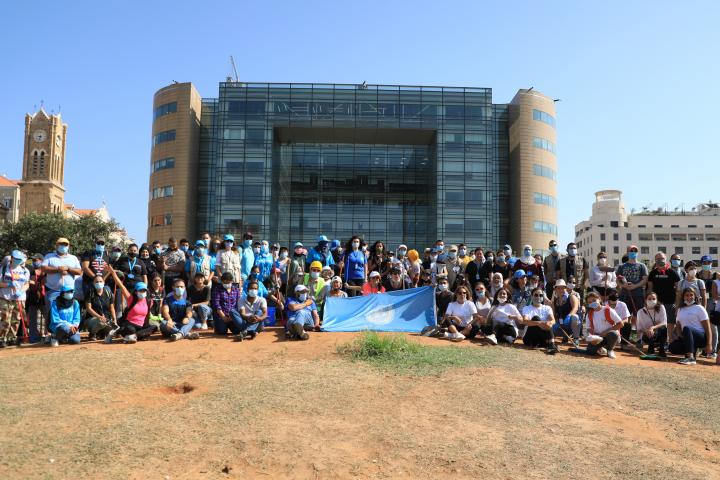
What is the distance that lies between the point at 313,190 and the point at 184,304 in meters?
46.0

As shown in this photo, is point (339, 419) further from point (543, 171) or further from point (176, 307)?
point (543, 171)

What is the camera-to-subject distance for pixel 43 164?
4213 inches

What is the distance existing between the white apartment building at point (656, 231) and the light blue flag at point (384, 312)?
10883 cm

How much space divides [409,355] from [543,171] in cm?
4973

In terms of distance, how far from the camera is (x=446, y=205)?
53719 millimetres

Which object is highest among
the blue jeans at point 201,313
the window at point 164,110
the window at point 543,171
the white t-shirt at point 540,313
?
the window at point 164,110

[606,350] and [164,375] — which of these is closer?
[164,375]

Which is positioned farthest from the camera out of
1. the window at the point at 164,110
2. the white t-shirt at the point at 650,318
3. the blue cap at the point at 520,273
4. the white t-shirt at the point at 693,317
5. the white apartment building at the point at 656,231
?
the white apartment building at the point at 656,231

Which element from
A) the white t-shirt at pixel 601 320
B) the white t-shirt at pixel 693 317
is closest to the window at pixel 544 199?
the white t-shirt at pixel 693 317

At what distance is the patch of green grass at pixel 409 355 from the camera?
9.50 metres

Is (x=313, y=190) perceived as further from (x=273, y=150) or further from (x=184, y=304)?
(x=184, y=304)

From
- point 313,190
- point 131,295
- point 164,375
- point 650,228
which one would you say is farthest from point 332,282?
point 650,228

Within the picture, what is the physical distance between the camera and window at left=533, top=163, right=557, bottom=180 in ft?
182

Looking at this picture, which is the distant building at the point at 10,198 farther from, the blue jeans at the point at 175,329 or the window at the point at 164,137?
the blue jeans at the point at 175,329
